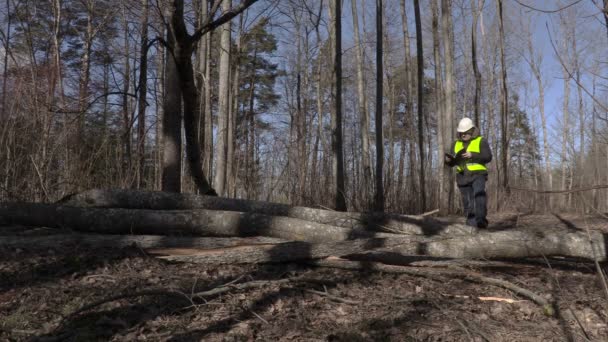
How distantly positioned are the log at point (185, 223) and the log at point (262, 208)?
1.17ft

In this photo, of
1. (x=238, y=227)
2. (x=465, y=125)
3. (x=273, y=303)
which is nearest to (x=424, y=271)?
(x=273, y=303)

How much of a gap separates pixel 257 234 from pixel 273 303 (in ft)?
5.23

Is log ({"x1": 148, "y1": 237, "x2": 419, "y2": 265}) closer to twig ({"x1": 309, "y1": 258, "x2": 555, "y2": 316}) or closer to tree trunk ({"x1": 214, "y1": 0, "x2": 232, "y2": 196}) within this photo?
twig ({"x1": 309, "y1": 258, "x2": 555, "y2": 316})

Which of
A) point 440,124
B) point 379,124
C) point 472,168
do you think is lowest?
point 472,168

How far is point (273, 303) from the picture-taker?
2594mm

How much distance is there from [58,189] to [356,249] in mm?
4919

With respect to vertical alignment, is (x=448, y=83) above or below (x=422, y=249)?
above

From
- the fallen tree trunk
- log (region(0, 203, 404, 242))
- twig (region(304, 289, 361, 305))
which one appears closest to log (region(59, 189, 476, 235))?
log (region(0, 203, 404, 242))

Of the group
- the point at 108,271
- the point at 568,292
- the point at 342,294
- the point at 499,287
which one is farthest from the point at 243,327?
the point at 568,292

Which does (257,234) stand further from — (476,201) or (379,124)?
(379,124)

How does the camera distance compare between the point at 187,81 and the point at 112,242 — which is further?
the point at 187,81

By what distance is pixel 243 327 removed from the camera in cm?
225

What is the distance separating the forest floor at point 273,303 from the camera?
2.18 m

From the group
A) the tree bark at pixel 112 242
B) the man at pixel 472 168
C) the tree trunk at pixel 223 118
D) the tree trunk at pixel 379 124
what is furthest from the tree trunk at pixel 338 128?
the tree bark at pixel 112 242
